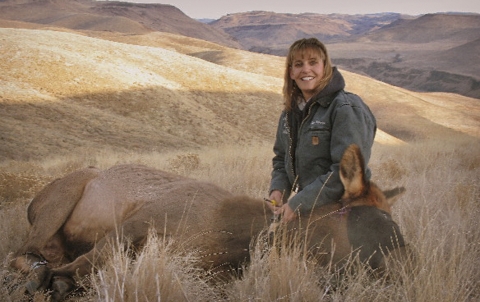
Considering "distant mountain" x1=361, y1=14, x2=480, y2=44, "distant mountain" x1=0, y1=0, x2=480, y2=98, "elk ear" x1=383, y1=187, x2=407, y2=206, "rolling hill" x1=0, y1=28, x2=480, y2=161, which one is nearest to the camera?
"elk ear" x1=383, y1=187, x2=407, y2=206

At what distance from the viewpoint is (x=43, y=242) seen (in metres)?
3.86

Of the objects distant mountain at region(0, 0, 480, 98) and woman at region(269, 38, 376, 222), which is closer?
woman at region(269, 38, 376, 222)

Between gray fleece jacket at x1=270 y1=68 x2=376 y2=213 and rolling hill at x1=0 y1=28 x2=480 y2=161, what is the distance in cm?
980

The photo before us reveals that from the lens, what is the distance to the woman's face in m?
3.59

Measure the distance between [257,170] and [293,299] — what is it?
5763 millimetres

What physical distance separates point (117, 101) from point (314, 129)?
1735cm

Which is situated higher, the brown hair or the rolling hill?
the brown hair

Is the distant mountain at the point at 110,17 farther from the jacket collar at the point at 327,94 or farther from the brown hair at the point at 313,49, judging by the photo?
the jacket collar at the point at 327,94

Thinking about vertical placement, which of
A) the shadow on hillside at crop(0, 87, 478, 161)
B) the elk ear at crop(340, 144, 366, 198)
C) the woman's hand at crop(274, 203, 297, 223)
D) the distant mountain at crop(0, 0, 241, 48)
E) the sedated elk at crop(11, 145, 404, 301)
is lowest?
the shadow on hillside at crop(0, 87, 478, 161)

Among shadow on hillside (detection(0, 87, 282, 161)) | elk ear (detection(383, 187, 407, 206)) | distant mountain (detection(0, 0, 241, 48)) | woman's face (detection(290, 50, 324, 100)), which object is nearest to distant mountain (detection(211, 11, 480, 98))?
distant mountain (detection(0, 0, 241, 48))

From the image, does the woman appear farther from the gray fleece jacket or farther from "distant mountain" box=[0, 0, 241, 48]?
"distant mountain" box=[0, 0, 241, 48]

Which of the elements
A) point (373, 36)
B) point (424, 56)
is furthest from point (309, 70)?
point (373, 36)

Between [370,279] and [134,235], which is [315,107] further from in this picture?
[134,235]

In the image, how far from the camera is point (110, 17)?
130 metres
